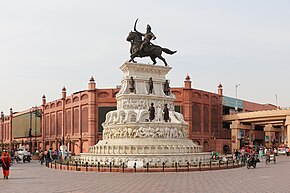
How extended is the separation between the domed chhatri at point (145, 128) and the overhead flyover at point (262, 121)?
1191 inches

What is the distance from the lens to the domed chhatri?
31.8 meters

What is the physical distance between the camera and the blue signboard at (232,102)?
7738 cm

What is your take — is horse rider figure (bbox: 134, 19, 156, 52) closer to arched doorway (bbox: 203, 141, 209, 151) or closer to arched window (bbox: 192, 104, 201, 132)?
arched window (bbox: 192, 104, 201, 132)

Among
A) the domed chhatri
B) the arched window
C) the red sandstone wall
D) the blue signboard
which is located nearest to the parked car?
the arched window

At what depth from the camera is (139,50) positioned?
40.1 meters

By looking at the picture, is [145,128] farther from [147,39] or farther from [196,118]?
[196,118]

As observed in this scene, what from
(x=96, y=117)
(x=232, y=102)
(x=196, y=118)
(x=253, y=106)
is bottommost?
(x=196, y=118)

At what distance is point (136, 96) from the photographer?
37969 millimetres

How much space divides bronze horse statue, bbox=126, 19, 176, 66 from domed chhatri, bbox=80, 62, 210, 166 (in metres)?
1.47

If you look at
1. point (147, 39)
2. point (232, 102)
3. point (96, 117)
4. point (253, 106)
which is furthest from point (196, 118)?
point (147, 39)

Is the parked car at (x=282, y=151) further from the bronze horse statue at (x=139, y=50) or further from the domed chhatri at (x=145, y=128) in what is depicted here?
the bronze horse statue at (x=139, y=50)

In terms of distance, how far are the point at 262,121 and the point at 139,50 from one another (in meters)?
40.6

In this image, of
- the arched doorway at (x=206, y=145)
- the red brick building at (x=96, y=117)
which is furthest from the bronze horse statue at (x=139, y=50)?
the arched doorway at (x=206, y=145)

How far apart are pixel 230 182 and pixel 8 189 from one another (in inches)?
431
